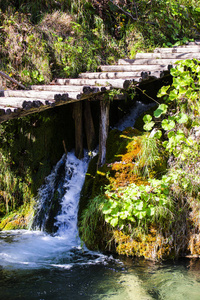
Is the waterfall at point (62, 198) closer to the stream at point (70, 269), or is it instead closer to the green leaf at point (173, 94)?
the stream at point (70, 269)

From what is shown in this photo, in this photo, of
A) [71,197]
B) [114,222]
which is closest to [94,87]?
[114,222]

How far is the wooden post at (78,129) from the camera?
7.04m

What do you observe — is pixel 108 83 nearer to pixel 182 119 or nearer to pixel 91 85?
pixel 91 85

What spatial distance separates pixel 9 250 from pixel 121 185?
2303 mm

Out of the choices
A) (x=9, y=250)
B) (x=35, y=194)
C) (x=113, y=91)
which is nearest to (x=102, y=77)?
(x=113, y=91)

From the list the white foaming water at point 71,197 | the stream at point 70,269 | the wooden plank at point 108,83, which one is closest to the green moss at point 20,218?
the stream at point 70,269

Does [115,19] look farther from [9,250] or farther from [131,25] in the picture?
[9,250]

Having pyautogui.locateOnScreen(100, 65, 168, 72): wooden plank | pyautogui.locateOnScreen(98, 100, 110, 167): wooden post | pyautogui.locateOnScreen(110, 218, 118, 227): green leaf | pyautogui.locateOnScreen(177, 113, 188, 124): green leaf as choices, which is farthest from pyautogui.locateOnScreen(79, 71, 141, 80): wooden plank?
pyautogui.locateOnScreen(110, 218, 118, 227): green leaf

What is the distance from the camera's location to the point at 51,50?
7465mm

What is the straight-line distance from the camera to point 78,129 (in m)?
7.23

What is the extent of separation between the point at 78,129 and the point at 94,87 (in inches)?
79.7

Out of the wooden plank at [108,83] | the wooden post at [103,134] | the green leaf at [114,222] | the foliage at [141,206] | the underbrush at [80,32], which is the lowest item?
the green leaf at [114,222]

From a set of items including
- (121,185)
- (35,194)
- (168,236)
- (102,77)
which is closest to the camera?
(168,236)

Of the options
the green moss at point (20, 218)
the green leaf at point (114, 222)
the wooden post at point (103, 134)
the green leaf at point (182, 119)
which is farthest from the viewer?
the green moss at point (20, 218)
